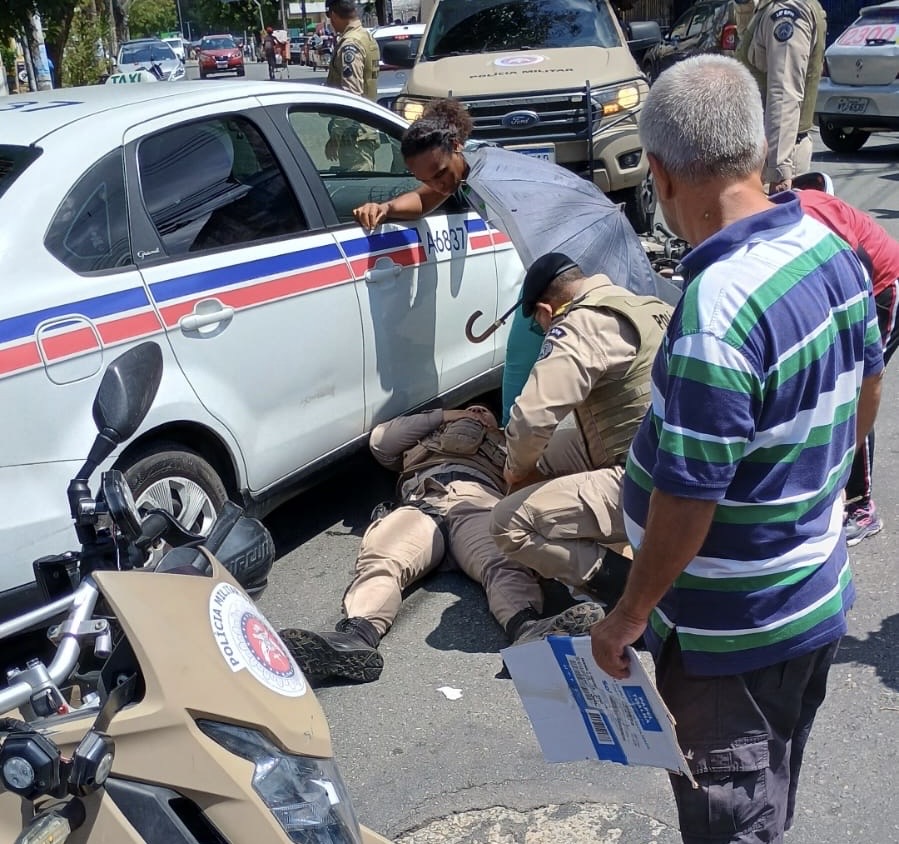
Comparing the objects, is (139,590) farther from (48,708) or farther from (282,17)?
(282,17)

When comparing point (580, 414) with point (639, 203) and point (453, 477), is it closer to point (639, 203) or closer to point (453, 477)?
point (453, 477)

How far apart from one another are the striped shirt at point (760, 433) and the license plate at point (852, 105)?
12.3 meters

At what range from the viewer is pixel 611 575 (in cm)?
376

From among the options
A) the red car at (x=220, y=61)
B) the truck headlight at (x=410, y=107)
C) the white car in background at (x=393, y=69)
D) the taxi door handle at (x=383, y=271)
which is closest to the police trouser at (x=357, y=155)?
the taxi door handle at (x=383, y=271)

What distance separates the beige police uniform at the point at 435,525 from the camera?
3941 mm

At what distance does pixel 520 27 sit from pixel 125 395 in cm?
807

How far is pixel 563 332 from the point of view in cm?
359

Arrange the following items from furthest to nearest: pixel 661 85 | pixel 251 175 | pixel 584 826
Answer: pixel 251 175 < pixel 584 826 < pixel 661 85

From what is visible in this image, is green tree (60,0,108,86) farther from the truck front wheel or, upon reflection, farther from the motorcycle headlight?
the motorcycle headlight

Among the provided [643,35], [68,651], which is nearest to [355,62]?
[643,35]

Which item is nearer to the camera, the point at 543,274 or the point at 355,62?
the point at 543,274

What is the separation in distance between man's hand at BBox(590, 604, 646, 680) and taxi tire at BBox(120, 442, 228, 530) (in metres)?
1.77

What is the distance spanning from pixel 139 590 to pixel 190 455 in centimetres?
224

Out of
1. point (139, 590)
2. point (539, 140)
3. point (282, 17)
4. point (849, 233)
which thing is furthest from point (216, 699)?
point (282, 17)
